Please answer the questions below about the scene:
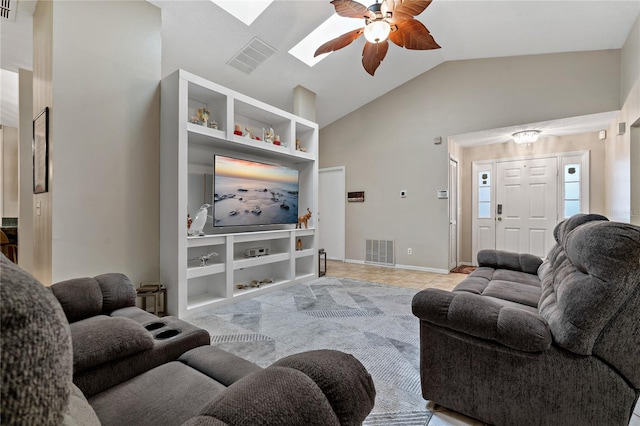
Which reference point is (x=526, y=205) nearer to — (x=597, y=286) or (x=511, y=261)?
(x=511, y=261)

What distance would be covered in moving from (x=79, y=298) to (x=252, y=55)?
3.35 metres

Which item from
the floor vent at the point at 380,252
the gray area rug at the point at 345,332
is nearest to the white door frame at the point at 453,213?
the floor vent at the point at 380,252

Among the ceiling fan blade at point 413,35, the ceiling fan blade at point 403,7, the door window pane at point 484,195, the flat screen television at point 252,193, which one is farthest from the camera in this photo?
the door window pane at point 484,195

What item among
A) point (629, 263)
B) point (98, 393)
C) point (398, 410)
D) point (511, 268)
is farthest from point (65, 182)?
point (511, 268)

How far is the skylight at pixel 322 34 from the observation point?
12.4 feet

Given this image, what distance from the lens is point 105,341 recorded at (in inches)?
43.4

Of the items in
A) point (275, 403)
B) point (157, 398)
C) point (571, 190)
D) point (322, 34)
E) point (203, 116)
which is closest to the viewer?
point (275, 403)

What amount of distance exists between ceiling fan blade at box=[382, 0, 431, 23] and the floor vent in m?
3.93

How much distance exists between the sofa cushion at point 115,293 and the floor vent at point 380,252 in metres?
4.53

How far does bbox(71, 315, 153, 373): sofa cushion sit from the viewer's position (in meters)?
1.04

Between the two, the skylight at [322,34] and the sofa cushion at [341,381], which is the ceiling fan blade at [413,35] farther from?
the sofa cushion at [341,381]

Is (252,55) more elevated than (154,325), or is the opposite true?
(252,55)

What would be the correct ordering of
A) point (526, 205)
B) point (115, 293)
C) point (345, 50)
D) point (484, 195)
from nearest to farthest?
point (115, 293)
point (345, 50)
point (526, 205)
point (484, 195)

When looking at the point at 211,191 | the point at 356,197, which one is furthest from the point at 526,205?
the point at 211,191
